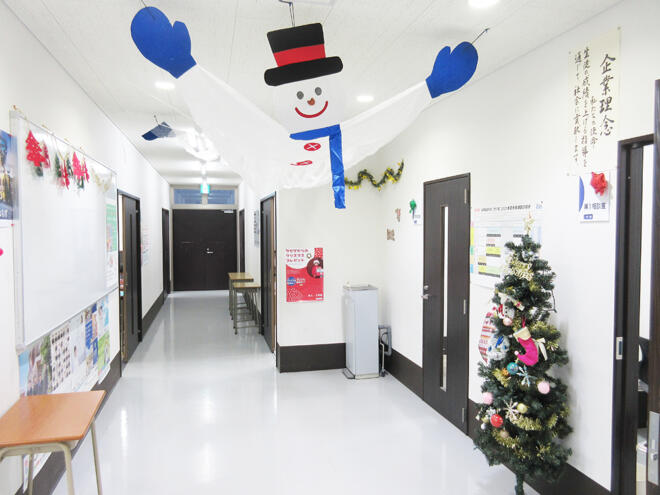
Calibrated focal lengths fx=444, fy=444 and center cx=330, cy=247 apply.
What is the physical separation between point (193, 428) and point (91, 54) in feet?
8.85

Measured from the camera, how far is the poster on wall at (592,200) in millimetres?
2193

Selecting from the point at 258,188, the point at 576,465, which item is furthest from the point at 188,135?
the point at 576,465

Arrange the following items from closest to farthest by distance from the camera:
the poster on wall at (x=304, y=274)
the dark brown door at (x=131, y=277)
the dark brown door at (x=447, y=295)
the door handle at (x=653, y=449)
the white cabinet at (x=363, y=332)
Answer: the door handle at (x=653, y=449), the dark brown door at (x=447, y=295), the white cabinet at (x=363, y=332), the poster on wall at (x=304, y=274), the dark brown door at (x=131, y=277)

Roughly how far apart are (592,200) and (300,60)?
63.8 inches

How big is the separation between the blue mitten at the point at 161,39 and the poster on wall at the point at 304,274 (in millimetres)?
2838

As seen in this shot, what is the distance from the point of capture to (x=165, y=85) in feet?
10.8

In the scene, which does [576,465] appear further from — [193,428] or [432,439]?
[193,428]

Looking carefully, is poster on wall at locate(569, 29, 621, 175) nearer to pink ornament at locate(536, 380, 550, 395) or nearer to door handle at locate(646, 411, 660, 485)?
pink ornament at locate(536, 380, 550, 395)

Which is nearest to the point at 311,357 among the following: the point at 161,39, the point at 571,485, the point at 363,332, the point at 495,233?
the point at 363,332

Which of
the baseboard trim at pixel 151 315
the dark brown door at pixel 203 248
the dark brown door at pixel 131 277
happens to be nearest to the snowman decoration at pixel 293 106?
the dark brown door at pixel 131 277

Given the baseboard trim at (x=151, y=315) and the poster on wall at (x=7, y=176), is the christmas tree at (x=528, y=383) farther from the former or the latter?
the baseboard trim at (x=151, y=315)

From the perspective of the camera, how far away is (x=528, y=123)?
8.90ft

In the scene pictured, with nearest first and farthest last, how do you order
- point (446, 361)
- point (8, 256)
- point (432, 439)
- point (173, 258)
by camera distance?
1. point (8, 256)
2. point (432, 439)
3. point (446, 361)
4. point (173, 258)

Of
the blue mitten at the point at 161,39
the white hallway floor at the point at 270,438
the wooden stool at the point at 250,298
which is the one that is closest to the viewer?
the blue mitten at the point at 161,39
